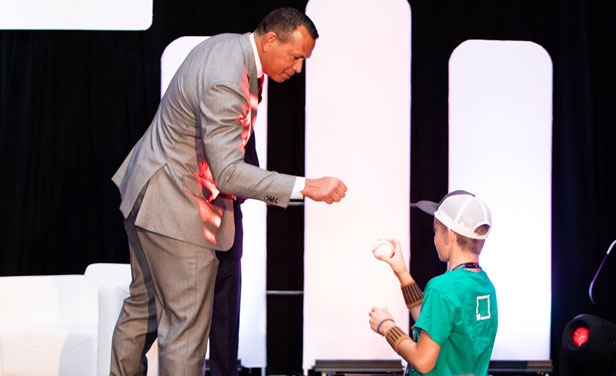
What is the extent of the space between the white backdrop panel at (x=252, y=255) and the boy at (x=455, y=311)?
1327 millimetres

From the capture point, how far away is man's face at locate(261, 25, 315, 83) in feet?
6.11

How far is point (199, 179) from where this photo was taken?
6.04ft

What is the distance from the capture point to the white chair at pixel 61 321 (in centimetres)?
266

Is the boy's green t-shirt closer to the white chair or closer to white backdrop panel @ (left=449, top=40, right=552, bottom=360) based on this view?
the white chair

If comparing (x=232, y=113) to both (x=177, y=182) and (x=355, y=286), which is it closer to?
(x=177, y=182)

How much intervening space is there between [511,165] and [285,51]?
6.12 feet

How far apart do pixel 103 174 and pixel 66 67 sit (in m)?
0.67

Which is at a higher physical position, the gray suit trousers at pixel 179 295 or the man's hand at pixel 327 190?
the man's hand at pixel 327 190

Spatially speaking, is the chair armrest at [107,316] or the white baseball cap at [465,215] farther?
the chair armrest at [107,316]

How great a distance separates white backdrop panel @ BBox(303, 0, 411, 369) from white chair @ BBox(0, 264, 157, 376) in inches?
37.9

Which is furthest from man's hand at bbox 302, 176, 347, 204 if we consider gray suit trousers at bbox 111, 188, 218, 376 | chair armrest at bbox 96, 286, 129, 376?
chair armrest at bbox 96, 286, 129, 376

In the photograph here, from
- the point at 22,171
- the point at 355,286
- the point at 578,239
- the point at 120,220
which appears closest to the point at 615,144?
the point at 578,239

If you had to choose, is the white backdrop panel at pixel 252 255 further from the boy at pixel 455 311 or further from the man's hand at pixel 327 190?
the man's hand at pixel 327 190

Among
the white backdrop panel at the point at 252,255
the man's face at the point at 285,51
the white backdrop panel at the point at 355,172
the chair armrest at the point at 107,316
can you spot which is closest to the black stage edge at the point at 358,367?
the white backdrop panel at the point at 355,172
